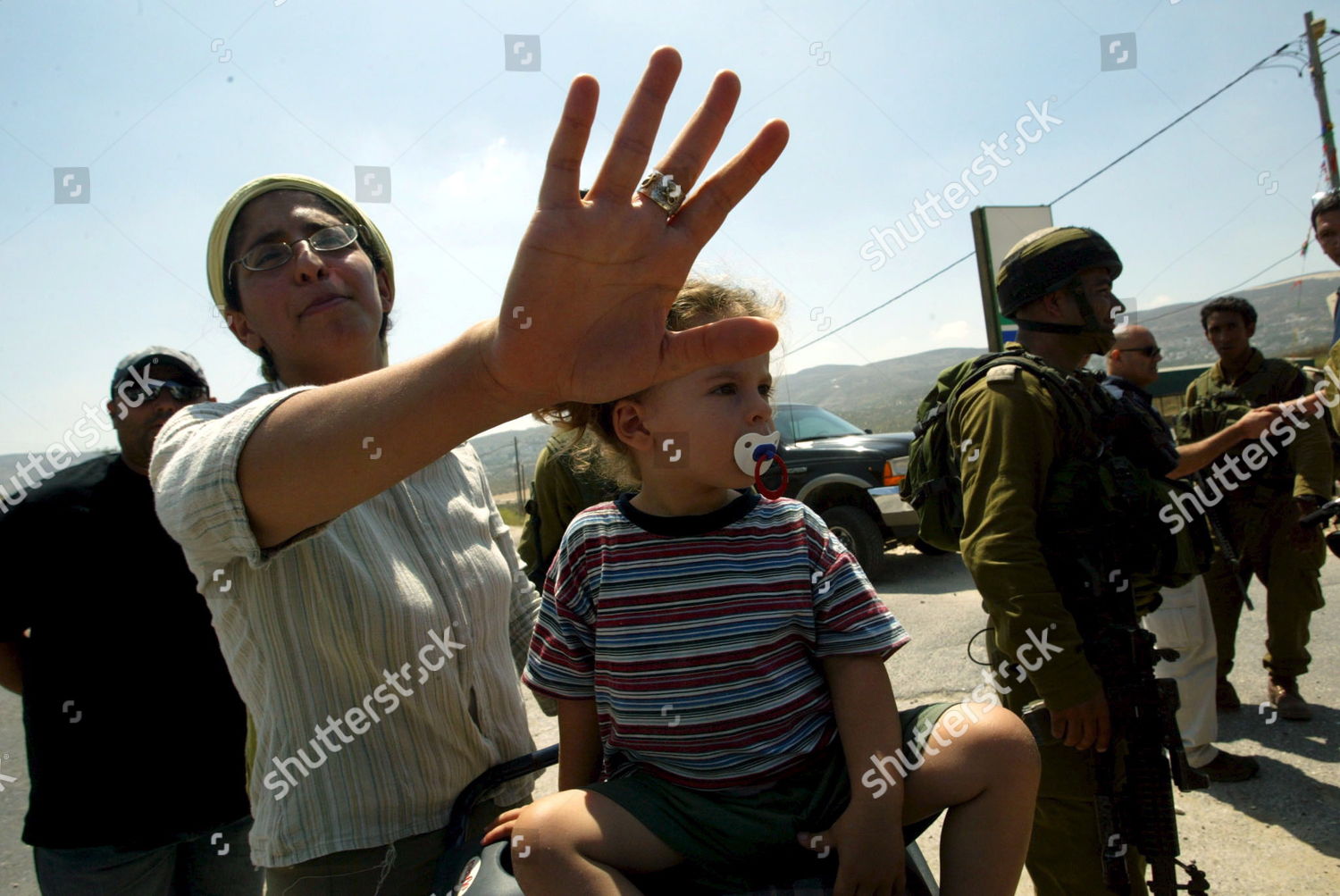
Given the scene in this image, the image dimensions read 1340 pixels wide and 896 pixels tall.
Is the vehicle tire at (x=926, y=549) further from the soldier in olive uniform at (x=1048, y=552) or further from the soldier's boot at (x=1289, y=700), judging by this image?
the soldier in olive uniform at (x=1048, y=552)

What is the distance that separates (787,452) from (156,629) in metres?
6.72

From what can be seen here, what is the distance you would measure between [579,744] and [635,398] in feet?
2.22

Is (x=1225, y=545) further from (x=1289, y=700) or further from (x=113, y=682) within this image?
(x=113, y=682)

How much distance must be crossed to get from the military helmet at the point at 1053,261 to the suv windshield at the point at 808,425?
235 inches

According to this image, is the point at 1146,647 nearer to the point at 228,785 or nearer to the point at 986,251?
the point at 228,785

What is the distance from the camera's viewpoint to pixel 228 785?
2357mm

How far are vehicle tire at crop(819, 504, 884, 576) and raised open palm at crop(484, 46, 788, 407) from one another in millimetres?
7096

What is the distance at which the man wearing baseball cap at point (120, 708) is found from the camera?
86.2 inches

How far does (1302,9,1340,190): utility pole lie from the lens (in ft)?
51.7

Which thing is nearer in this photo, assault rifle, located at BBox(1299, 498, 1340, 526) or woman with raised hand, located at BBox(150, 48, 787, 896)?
woman with raised hand, located at BBox(150, 48, 787, 896)


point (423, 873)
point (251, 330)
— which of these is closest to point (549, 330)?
point (251, 330)

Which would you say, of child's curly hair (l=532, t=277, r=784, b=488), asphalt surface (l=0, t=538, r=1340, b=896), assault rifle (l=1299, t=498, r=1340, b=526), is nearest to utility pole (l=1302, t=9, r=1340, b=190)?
asphalt surface (l=0, t=538, r=1340, b=896)

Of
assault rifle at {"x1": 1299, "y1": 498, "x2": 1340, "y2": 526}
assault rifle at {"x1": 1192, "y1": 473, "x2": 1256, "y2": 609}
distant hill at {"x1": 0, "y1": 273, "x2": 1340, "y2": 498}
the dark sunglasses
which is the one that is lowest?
distant hill at {"x1": 0, "y1": 273, "x2": 1340, "y2": 498}

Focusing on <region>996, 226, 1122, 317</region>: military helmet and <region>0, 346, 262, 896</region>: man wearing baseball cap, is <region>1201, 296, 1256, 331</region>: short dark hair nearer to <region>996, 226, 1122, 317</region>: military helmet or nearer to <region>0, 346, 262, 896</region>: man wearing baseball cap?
<region>996, 226, 1122, 317</region>: military helmet
